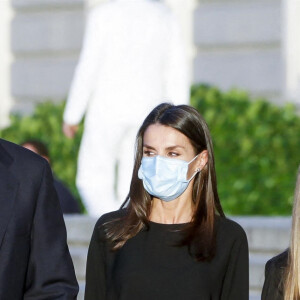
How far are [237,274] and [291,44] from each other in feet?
24.8

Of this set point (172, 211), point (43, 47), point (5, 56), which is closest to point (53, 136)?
point (43, 47)

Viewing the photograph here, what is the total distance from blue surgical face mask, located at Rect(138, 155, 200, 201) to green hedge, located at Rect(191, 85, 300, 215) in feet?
15.8

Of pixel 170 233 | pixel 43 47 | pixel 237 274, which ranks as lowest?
pixel 237 274

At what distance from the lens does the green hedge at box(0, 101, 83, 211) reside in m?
11.1

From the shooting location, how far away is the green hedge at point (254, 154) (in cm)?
988

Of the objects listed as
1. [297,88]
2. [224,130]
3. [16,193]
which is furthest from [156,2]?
[16,193]

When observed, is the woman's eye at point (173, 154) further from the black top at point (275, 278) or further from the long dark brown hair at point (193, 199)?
the black top at point (275, 278)

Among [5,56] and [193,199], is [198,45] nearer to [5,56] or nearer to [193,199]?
[5,56]

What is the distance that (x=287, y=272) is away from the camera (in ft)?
13.3

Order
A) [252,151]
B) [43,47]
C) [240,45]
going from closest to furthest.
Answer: [252,151]
[240,45]
[43,47]

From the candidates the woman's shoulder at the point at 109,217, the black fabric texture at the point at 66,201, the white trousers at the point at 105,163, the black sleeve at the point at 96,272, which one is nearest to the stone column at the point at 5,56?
the black fabric texture at the point at 66,201

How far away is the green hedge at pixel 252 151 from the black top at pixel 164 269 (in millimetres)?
5035

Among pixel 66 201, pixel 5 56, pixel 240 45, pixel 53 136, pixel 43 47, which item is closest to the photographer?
pixel 66 201

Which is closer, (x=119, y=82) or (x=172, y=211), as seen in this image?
(x=172, y=211)
